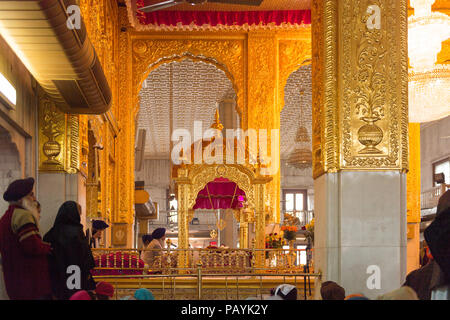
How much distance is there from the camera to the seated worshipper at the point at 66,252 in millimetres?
4633

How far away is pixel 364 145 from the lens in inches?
245

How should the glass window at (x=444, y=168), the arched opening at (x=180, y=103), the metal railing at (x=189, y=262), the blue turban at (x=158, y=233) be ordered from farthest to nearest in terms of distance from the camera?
the glass window at (x=444, y=168) → the arched opening at (x=180, y=103) → the blue turban at (x=158, y=233) → the metal railing at (x=189, y=262)

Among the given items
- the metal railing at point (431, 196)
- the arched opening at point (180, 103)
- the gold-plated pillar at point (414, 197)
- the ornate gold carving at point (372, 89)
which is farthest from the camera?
the metal railing at point (431, 196)

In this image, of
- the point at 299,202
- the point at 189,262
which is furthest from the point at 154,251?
the point at 299,202

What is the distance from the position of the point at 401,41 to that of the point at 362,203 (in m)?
1.77

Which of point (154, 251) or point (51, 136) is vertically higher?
point (51, 136)

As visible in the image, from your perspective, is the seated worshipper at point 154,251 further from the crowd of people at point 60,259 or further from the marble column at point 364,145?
the crowd of people at point 60,259

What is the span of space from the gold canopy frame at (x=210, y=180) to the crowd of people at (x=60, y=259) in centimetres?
515

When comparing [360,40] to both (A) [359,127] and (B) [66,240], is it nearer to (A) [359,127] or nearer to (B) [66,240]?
(A) [359,127]

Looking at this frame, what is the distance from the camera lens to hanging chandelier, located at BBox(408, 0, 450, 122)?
25.4ft

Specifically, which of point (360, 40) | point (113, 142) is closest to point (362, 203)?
point (360, 40)

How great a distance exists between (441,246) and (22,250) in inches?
114

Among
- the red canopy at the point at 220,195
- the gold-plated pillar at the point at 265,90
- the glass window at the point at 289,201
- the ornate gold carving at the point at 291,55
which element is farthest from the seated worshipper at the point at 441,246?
the glass window at the point at 289,201

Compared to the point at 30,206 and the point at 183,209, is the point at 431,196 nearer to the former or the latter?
the point at 183,209
